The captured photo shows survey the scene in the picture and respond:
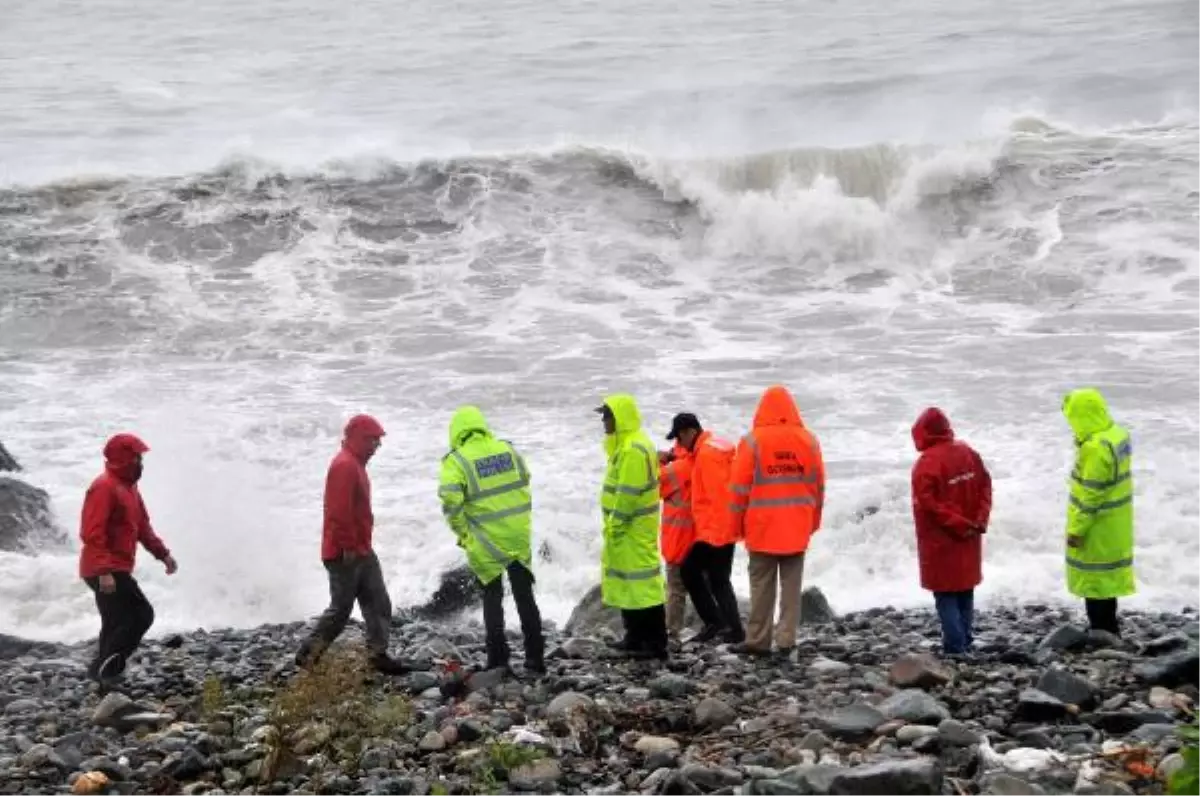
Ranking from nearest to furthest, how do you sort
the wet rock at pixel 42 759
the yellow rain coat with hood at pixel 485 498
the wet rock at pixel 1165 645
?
the wet rock at pixel 42 759
the wet rock at pixel 1165 645
the yellow rain coat with hood at pixel 485 498

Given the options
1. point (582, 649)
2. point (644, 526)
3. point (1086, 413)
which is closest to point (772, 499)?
Answer: point (644, 526)

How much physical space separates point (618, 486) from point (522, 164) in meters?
22.1

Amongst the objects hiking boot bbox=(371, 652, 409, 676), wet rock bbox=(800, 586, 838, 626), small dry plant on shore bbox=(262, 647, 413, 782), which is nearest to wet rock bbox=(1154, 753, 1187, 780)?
small dry plant on shore bbox=(262, 647, 413, 782)

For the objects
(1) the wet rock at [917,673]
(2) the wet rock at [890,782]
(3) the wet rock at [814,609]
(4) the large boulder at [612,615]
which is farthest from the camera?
(3) the wet rock at [814,609]

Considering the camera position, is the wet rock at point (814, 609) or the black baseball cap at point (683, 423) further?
the wet rock at point (814, 609)

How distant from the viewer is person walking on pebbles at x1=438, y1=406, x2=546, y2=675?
9.68 meters

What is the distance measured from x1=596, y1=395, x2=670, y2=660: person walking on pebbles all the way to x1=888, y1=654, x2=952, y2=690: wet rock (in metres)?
1.84

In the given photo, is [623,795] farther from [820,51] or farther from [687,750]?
[820,51]

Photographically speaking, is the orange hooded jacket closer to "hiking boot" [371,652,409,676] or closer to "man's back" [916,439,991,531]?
"man's back" [916,439,991,531]

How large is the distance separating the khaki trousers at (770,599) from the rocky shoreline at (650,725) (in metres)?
0.19

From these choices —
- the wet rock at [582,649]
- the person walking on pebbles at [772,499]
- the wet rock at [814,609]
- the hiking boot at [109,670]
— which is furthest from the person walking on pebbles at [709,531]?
the hiking boot at [109,670]

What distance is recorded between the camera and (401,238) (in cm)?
2825

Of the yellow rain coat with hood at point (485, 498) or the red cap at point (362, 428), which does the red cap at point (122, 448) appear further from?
the yellow rain coat with hood at point (485, 498)

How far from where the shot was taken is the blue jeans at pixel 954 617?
A: 10148 mm
